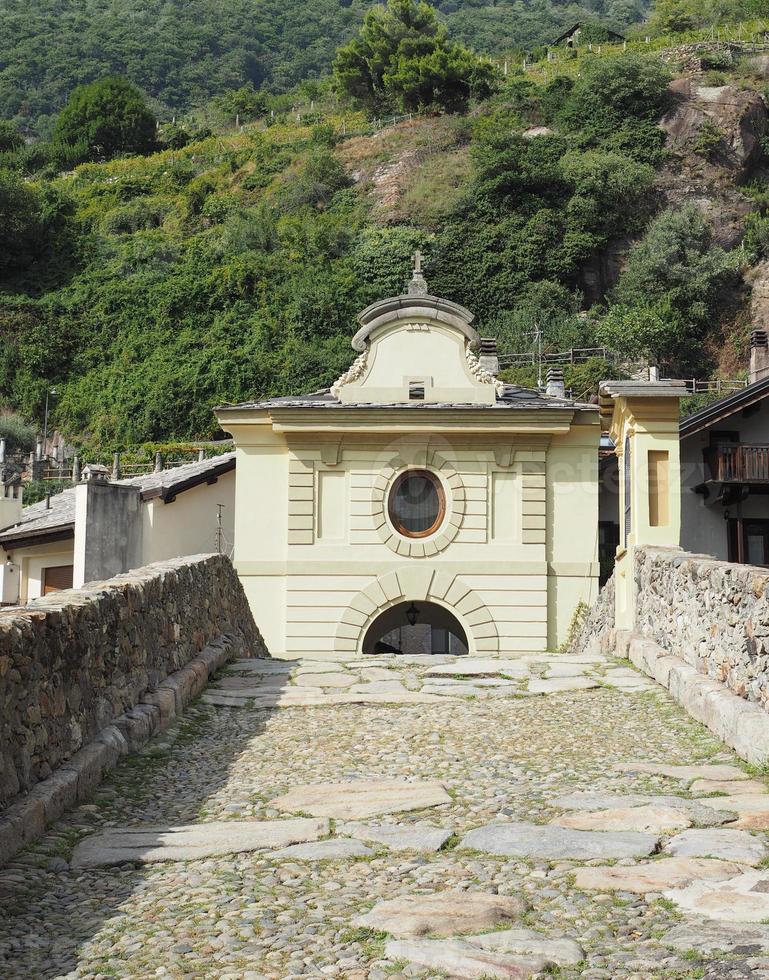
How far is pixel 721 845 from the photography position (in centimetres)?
516

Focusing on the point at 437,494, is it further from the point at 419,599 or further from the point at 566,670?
the point at 566,670

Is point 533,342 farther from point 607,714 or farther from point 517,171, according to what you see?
point 607,714

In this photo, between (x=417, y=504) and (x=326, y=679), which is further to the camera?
(x=417, y=504)

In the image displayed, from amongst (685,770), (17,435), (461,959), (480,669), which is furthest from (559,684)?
(17,435)

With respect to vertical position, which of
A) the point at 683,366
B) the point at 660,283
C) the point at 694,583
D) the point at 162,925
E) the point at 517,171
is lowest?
the point at 162,925

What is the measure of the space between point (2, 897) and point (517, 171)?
63.0 meters

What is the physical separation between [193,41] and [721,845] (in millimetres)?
131798

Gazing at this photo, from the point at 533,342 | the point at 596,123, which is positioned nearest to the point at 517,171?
the point at 596,123

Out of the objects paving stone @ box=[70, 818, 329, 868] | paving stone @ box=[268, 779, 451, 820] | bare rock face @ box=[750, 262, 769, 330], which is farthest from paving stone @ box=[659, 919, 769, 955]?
bare rock face @ box=[750, 262, 769, 330]

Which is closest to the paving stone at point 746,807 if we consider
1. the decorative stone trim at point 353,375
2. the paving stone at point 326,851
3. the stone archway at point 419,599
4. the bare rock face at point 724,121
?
the paving stone at point 326,851

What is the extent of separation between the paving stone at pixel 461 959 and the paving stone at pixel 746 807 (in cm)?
198

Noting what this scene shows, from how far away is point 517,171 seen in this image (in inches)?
2525

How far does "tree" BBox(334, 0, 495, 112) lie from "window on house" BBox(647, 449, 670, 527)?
217 ft

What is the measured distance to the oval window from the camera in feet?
64.0
